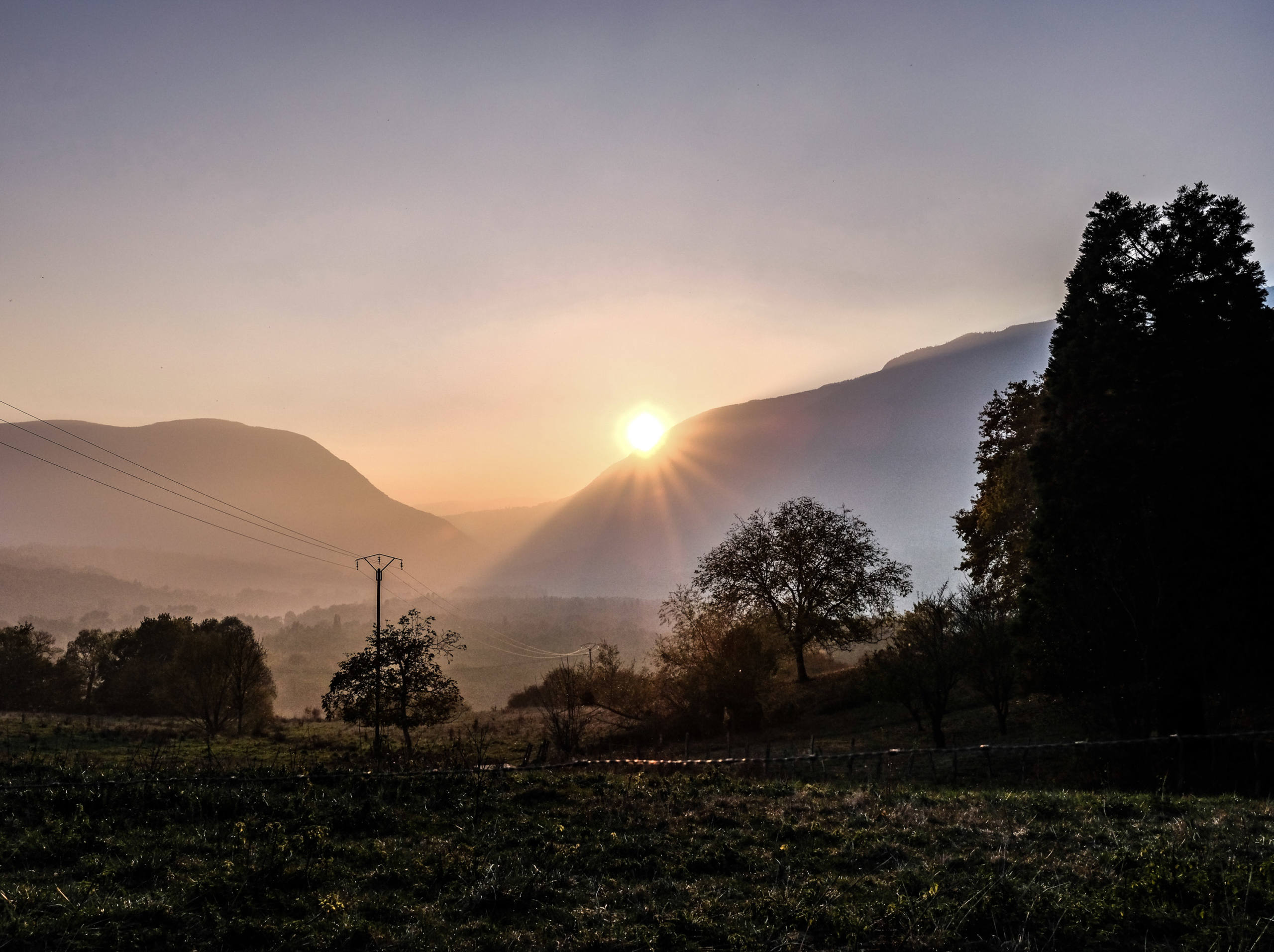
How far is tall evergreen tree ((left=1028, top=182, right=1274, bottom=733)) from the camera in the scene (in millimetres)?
23344

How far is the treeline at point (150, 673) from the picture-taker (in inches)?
2574

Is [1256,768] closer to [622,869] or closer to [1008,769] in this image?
[1008,769]

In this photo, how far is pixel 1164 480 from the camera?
2422cm

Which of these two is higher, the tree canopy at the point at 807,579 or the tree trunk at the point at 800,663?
the tree canopy at the point at 807,579

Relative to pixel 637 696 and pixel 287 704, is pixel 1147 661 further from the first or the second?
pixel 287 704

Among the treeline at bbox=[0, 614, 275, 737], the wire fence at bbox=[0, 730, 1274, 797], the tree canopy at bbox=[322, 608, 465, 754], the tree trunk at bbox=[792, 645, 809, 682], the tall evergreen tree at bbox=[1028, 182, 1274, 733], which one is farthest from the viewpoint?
the treeline at bbox=[0, 614, 275, 737]

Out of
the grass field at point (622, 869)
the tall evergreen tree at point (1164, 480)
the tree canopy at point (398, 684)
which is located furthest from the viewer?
the tree canopy at point (398, 684)

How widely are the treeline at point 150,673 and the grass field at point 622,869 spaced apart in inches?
2116

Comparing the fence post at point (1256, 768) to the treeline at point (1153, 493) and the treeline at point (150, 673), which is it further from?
the treeline at point (150, 673)

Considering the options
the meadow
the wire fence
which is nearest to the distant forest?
the wire fence

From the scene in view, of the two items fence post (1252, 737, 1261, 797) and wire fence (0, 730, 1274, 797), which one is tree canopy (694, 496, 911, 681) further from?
fence post (1252, 737, 1261, 797)

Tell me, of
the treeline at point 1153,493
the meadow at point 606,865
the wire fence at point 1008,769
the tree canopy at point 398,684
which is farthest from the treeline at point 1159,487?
the tree canopy at point 398,684

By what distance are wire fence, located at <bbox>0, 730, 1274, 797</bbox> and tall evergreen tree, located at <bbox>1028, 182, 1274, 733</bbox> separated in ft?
4.62

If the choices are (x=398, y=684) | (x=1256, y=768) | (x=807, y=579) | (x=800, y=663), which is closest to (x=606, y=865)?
(x=1256, y=768)
